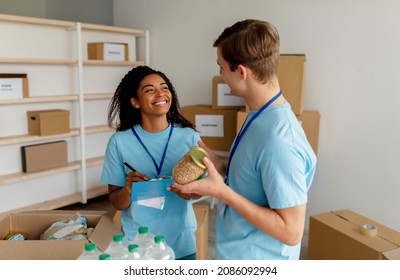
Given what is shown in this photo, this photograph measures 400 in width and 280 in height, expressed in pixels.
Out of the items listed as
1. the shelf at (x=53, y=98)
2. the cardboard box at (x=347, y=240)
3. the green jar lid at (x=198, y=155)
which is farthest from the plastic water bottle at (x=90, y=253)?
the shelf at (x=53, y=98)

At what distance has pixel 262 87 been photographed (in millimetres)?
990

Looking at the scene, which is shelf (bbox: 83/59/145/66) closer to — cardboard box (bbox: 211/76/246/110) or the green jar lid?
cardboard box (bbox: 211/76/246/110)

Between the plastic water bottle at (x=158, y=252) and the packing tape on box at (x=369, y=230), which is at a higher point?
the plastic water bottle at (x=158, y=252)

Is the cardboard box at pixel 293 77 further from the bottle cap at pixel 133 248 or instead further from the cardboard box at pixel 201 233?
the bottle cap at pixel 133 248

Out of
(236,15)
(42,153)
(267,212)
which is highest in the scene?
(236,15)

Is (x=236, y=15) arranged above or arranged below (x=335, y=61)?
above

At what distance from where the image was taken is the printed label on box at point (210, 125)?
341 cm

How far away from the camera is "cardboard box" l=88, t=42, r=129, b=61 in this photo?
12.6 ft

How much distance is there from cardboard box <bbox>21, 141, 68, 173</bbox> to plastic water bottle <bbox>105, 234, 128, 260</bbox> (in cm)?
274

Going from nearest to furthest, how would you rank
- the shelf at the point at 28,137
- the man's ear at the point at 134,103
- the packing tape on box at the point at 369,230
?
the man's ear at the point at 134,103, the packing tape on box at the point at 369,230, the shelf at the point at 28,137
